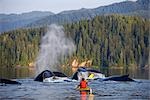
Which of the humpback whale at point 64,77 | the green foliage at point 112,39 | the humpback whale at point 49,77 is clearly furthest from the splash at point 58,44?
the humpback whale at point 49,77

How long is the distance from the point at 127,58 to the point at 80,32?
2868 centimetres

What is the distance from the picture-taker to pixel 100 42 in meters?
182

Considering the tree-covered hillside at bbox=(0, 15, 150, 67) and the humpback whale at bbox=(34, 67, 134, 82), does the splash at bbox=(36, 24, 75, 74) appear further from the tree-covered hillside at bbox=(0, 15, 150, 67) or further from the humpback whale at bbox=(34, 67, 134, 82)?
the humpback whale at bbox=(34, 67, 134, 82)

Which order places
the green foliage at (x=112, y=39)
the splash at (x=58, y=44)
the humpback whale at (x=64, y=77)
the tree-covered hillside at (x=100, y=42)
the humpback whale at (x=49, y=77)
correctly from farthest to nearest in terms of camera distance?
1. the green foliage at (x=112, y=39)
2. the tree-covered hillside at (x=100, y=42)
3. the splash at (x=58, y=44)
4. the humpback whale at (x=64, y=77)
5. the humpback whale at (x=49, y=77)

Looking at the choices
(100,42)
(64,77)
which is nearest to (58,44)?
(100,42)

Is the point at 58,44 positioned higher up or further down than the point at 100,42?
further down

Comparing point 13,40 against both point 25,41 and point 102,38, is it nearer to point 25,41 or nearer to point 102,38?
point 25,41

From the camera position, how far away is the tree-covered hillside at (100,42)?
166 meters

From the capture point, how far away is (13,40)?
17938 centimetres

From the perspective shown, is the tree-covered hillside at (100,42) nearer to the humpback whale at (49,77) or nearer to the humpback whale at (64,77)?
the humpback whale at (64,77)

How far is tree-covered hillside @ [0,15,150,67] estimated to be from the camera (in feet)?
545

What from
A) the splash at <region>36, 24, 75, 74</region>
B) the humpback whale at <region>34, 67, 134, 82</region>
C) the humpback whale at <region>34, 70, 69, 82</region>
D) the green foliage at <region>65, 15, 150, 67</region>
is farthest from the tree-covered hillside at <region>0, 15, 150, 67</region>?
the humpback whale at <region>34, 70, 69, 82</region>

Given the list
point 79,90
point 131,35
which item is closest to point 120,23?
point 131,35

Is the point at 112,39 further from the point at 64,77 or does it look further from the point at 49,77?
the point at 49,77
